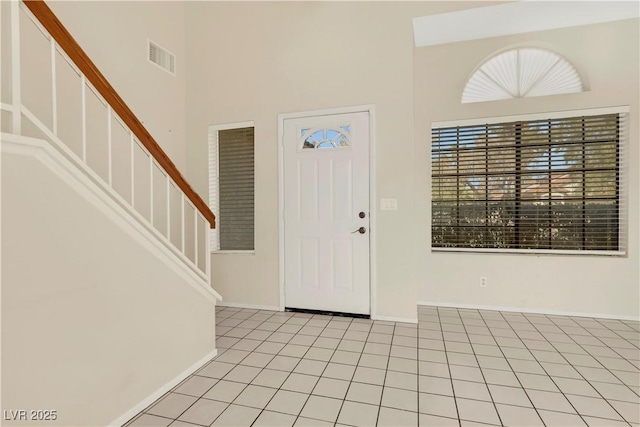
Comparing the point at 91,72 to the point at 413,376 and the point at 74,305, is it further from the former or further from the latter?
the point at 413,376

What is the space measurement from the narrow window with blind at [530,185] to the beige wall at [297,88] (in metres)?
1.00

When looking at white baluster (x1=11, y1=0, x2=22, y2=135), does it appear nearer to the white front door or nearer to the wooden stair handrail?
the wooden stair handrail

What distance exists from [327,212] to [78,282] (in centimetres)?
237

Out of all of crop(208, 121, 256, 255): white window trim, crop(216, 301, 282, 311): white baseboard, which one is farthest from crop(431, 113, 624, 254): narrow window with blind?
crop(208, 121, 256, 255): white window trim

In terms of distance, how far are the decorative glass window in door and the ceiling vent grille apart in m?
1.78

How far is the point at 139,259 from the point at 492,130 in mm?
3871

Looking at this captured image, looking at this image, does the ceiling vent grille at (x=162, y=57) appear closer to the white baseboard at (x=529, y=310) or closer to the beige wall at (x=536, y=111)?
the beige wall at (x=536, y=111)

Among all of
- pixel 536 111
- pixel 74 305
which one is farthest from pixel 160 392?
pixel 536 111

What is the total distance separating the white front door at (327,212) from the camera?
3.43 m

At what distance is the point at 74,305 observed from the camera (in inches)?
60.6

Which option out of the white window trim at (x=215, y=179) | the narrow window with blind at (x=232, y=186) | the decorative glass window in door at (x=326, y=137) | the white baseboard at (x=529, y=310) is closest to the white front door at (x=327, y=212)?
the decorative glass window in door at (x=326, y=137)

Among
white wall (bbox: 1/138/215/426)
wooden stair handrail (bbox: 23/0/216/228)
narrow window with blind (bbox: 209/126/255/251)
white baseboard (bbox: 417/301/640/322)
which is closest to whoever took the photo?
white wall (bbox: 1/138/215/426)

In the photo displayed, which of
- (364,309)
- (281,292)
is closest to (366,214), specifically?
(364,309)

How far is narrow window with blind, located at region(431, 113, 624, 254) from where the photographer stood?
348 cm
